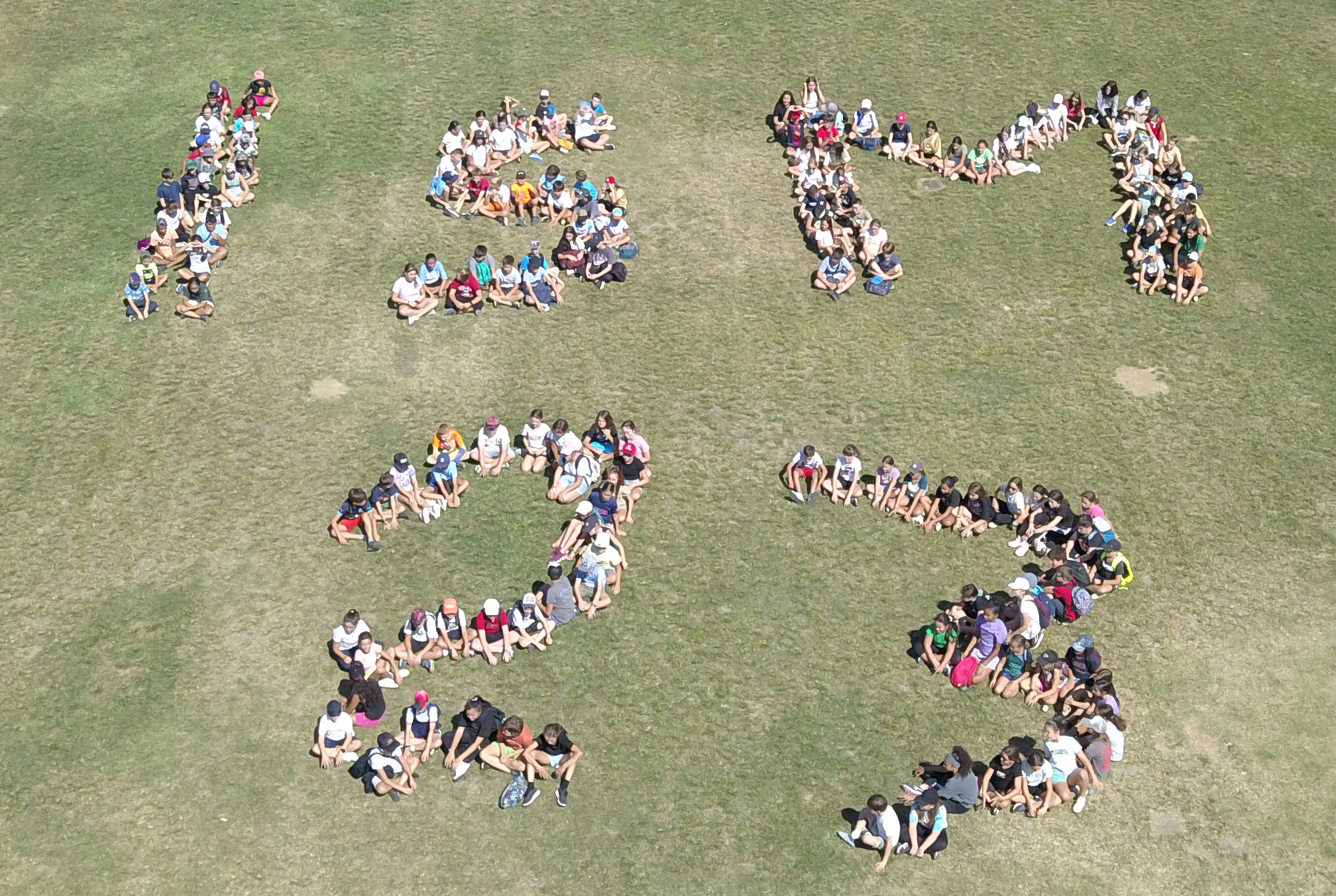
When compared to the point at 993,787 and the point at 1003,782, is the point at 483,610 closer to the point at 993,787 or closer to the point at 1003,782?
the point at 993,787

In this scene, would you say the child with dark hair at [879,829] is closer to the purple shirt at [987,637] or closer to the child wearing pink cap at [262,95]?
the purple shirt at [987,637]

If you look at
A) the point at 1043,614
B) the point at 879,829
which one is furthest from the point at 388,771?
the point at 1043,614

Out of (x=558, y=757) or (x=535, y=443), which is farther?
(x=535, y=443)

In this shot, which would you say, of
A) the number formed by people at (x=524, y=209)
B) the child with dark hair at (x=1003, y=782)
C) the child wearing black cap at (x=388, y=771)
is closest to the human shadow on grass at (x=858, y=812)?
the child with dark hair at (x=1003, y=782)

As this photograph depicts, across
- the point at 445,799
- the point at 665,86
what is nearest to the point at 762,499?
the point at 445,799

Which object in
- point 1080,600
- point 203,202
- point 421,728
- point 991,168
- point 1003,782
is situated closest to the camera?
point 1003,782

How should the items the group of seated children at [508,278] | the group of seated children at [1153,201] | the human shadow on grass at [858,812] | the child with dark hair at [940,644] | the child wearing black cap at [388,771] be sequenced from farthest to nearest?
1. the group of seated children at [1153,201]
2. the group of seated children at [508,278]
3. the child with dark hair at [940,644]
4. the child wearing black cap at [388,771]
5. the human shadow on grass at [858,812]

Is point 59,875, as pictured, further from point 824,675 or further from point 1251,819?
point 1251,819
